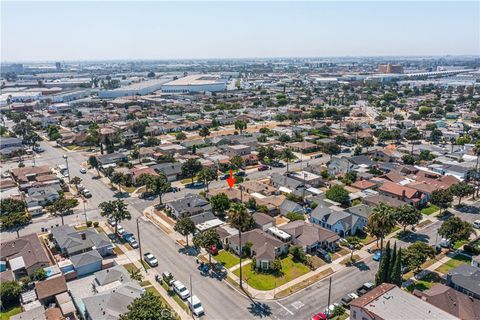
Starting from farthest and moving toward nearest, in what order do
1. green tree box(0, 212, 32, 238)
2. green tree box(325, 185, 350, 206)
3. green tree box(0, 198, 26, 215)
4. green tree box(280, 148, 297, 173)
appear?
green tree box(280, 148, 297, 173) < green tree box(325, 185, 350, 206) < green tree box(0, 198, 26, 215) < green tree box(0, 212, 32, 238)

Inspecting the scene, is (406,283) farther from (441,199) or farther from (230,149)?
(230,149)

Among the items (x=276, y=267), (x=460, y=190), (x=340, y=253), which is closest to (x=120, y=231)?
(x=276, y=267)

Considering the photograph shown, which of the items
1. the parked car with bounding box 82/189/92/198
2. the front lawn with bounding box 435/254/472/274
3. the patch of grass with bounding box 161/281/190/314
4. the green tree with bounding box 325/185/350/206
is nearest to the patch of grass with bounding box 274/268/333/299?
the patch of grass with bounding box 161/281/190/314

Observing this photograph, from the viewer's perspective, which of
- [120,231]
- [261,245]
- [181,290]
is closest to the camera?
[181,290]

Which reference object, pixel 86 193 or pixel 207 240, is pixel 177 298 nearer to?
pixel 207 240

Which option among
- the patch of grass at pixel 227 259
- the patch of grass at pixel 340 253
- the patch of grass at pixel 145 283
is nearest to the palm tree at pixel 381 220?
the patch of grass at pixel 340 253

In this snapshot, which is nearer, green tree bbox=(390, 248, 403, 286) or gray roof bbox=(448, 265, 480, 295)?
green tree bbox=(390, 248, 403, 286)

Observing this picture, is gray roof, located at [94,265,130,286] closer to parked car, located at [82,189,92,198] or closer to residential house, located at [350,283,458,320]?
residential house, located at [350,283,458,320]

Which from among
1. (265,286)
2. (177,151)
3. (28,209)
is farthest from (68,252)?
(177,151)
